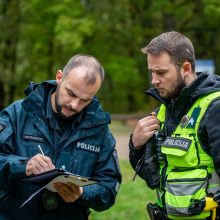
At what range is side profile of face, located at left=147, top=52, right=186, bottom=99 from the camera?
332cm

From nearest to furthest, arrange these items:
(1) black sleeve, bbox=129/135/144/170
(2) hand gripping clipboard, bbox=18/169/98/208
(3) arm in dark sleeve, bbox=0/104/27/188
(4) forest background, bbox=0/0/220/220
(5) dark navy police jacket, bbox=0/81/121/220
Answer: (2) hand gripping clipboard, bbox=18/169/98/208, (3) arm in dark sleeve, bbox=0/104/27/188, (5) dark navy police jacket, bbox=0/81/121/220, (1) black sleeve, bbox=129/135/144/170, (4) forest background, bbox=0/0/220/220

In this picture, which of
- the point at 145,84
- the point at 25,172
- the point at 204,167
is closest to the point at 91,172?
the point at 25,172

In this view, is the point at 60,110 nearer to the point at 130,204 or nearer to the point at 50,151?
the point at 50,151

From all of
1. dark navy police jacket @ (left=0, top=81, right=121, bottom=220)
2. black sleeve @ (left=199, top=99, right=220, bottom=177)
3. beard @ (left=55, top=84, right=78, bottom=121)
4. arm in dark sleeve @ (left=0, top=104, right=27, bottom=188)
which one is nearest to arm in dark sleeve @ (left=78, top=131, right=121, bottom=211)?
dark navy police jacket @ (left=0, top=81, right=121, bottom=220)

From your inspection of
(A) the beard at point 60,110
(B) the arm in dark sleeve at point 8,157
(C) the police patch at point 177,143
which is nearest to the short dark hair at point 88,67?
(A) the beard at point 60,110

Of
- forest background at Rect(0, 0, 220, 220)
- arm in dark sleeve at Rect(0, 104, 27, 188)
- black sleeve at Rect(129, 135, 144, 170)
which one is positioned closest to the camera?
arm in dark sleeve at Rect(0, 104, 27, 188)

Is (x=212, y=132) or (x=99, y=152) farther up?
(x=212, y=132)

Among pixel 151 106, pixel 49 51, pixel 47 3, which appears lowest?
pixel 151 106

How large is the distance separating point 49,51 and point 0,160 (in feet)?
77.8

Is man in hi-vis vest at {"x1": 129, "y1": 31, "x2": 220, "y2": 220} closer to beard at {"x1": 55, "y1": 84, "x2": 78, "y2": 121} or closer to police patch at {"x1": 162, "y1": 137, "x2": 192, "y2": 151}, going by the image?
police patch at {"x1": 162, "y1": 137, "x2": 192, "y2": 151}

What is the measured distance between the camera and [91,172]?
3439mm

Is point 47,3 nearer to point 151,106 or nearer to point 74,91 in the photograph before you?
point 151,106

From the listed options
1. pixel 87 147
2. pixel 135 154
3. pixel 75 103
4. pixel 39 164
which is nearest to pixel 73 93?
pixel 75 103

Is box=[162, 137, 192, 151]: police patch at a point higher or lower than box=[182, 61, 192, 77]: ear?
lower
